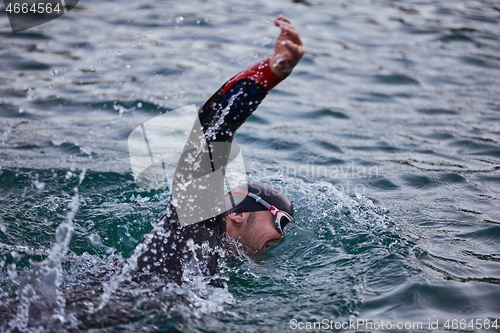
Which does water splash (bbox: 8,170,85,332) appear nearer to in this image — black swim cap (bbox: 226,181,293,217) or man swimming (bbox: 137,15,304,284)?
man swimming (bbox: 137,15,304,284)

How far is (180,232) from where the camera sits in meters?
3.55

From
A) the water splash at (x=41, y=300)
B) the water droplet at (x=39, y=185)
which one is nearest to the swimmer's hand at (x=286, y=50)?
the water splash at (x=41, y=300)

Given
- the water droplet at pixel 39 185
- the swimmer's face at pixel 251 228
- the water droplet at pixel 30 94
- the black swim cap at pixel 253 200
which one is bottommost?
the water droplet at pixel 39 185

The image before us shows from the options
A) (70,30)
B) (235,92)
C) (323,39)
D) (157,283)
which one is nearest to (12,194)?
(157,283)

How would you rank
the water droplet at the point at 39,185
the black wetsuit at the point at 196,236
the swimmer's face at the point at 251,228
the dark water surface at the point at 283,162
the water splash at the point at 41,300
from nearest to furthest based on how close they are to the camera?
Answer: 1. the water splash at the point at 41,300
2. the black wetsuit at the point at 196,236
3. the dark water surface at the point at 283,162
4. the swimmer's face at the point at 251,228
5. the water droplet at the point at 39,185

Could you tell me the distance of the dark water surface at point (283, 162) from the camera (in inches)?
142

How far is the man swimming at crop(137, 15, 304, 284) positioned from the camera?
3.06 meters

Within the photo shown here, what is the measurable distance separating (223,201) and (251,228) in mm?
724

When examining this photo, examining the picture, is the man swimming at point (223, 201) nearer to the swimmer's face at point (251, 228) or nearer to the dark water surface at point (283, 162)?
the swimmer's face at point (251, 228)

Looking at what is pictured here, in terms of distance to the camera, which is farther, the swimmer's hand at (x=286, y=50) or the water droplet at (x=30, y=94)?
the water droplet at (x=30, y=94)

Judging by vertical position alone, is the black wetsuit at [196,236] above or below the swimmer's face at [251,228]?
above

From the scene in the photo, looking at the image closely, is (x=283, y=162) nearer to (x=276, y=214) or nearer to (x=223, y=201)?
(x=276, y=214)

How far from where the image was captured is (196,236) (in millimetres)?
3572

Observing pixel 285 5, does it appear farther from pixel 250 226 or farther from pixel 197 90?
pixel 250 226
